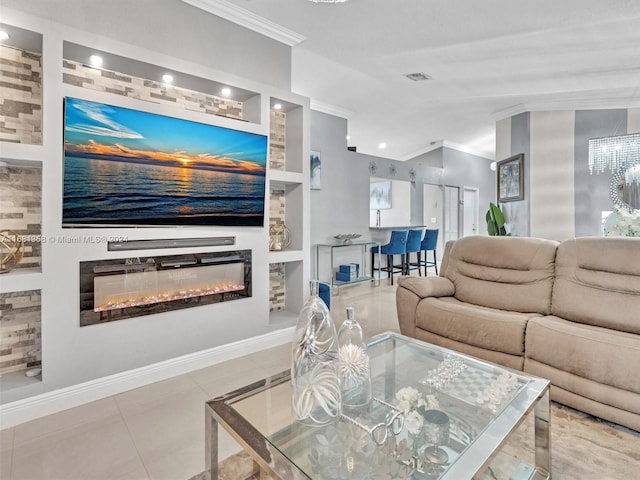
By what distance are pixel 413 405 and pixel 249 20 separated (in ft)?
10.3

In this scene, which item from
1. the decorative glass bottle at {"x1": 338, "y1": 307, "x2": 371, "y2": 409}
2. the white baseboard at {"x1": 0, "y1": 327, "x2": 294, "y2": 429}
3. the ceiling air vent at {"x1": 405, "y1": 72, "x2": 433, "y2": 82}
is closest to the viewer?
the decorative glass bottle at {"x1": 338, "y1": 307, "x2": 371, "y2": 409}

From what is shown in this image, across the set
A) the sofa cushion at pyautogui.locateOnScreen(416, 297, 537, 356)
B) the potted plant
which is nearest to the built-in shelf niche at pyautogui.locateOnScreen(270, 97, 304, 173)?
the sofa cushion at pyautogui.locateOnScreen(416, 297, 537, 356)

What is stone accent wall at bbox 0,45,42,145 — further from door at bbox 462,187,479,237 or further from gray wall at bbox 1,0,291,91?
door at bbox 462,187,479,237

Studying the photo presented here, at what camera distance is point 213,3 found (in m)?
2.70

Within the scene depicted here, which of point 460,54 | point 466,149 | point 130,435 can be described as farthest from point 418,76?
point 466,149

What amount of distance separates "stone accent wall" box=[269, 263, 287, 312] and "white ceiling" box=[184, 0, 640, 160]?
7.44 feet

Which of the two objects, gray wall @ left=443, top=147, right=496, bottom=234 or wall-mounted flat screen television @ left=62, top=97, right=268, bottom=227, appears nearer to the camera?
wall-mounted flat screen television @ left=62, top=97, right=268, bottom=227

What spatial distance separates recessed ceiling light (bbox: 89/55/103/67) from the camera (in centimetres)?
224

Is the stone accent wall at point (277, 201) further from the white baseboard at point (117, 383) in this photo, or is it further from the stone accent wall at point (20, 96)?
the stone accent wall at point (20, 96)

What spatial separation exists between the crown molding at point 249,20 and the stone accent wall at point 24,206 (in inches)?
66.6

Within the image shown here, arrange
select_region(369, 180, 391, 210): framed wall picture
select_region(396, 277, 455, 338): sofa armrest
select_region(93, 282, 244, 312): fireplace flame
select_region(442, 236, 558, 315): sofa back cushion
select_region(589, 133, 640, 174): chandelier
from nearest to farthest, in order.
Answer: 1. select_region(93, 282, 244, 312): fireplace flame
2. select_region(442, 236, 558, 315): sofa back cushion
3. select_region(396, 277, 455, 338): sofa armrest
4. select_region(589, 133, 640, 174): chandelier
5. select_region(369, 180, 391, 210): framed wall picture

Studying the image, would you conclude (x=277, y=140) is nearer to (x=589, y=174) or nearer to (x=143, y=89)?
(x=143, y=89)

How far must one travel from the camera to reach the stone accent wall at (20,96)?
2.06 meters

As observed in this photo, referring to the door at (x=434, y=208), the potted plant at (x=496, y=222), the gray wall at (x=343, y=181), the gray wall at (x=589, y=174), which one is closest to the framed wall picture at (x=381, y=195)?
the door at (x=434, y=208)
